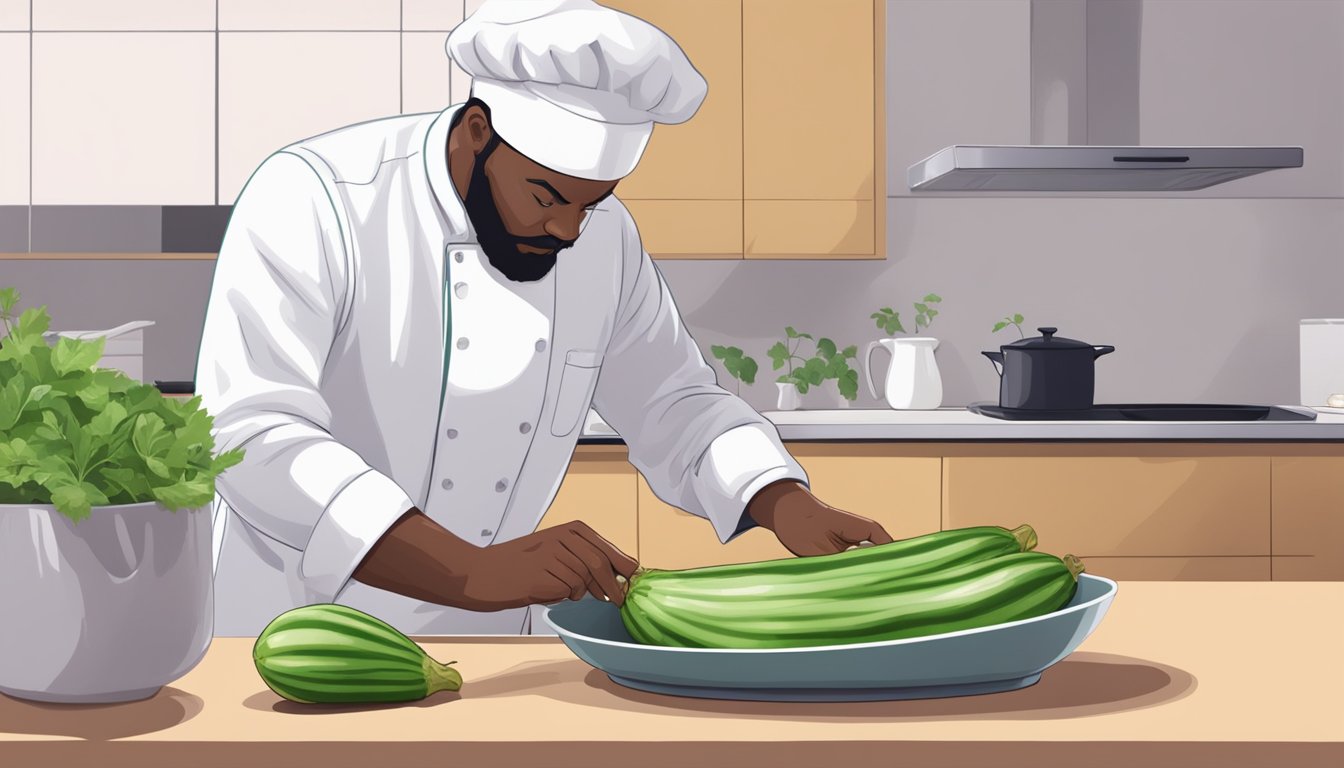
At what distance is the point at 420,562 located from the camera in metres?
0.94

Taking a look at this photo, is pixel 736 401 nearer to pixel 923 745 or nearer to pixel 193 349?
pixel 923 745

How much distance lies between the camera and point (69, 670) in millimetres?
727

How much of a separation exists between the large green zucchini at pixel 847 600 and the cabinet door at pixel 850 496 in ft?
5.66

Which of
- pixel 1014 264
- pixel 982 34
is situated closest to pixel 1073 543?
pixel 1014 264

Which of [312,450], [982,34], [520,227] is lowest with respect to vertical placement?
[312,450]

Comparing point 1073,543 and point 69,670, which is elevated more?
point 69,670

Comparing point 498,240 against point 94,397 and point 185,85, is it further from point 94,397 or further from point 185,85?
point 185,85

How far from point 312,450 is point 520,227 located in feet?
1.25

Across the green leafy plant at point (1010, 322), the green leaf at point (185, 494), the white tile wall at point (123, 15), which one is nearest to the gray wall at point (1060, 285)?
the green leafy plant at point (1010, 322)

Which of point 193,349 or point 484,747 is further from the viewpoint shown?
point 193,349

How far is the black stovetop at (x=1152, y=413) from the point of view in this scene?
2678mm

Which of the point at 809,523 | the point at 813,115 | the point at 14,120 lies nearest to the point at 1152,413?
the point at 813,115

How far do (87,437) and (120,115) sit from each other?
250cm

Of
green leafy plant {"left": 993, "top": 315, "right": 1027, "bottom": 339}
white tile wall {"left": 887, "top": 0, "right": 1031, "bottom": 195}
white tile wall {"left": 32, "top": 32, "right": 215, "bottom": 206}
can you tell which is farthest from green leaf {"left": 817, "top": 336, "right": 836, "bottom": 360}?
white tile wall {"left": 32, "top": 32, "right": 215, "bottom": 206}
